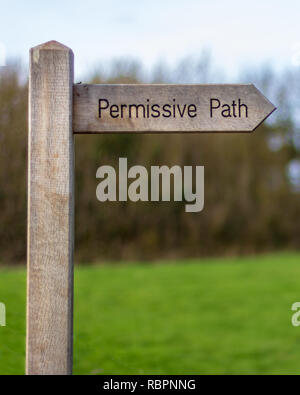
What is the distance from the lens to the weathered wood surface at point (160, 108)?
2.03 metres

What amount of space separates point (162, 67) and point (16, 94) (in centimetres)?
661

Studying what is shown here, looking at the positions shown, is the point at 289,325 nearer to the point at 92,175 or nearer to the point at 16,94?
the point at 16,94

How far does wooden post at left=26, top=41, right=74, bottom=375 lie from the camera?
195cm

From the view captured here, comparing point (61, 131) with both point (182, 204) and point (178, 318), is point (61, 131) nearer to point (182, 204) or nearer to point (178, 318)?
point (178, 318)

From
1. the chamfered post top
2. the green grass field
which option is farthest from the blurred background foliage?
the chamfered post top

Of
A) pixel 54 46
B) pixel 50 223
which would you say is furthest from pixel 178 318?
pixel 54 46

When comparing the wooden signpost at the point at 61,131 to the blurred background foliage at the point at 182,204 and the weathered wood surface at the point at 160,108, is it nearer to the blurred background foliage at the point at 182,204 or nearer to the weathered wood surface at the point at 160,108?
the weathered wood surface at the point at 160,108

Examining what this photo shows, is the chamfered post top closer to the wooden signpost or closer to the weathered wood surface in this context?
the wooden signpost

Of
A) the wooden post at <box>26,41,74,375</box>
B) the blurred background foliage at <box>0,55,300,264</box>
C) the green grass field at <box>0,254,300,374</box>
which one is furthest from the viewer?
the blurred background foliage at <box>0,55,300,264</box>

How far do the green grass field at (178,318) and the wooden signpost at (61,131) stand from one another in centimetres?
111

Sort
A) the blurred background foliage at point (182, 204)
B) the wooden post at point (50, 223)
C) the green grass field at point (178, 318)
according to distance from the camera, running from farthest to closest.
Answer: the blurred background foliage at point (182, 204), the green grass field at point (178, 318), the wooden post at point (50, 223)

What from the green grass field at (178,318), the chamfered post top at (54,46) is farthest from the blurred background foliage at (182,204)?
the chamfered post top at (54,46)

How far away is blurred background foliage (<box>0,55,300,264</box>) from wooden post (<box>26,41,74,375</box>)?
5947mm
